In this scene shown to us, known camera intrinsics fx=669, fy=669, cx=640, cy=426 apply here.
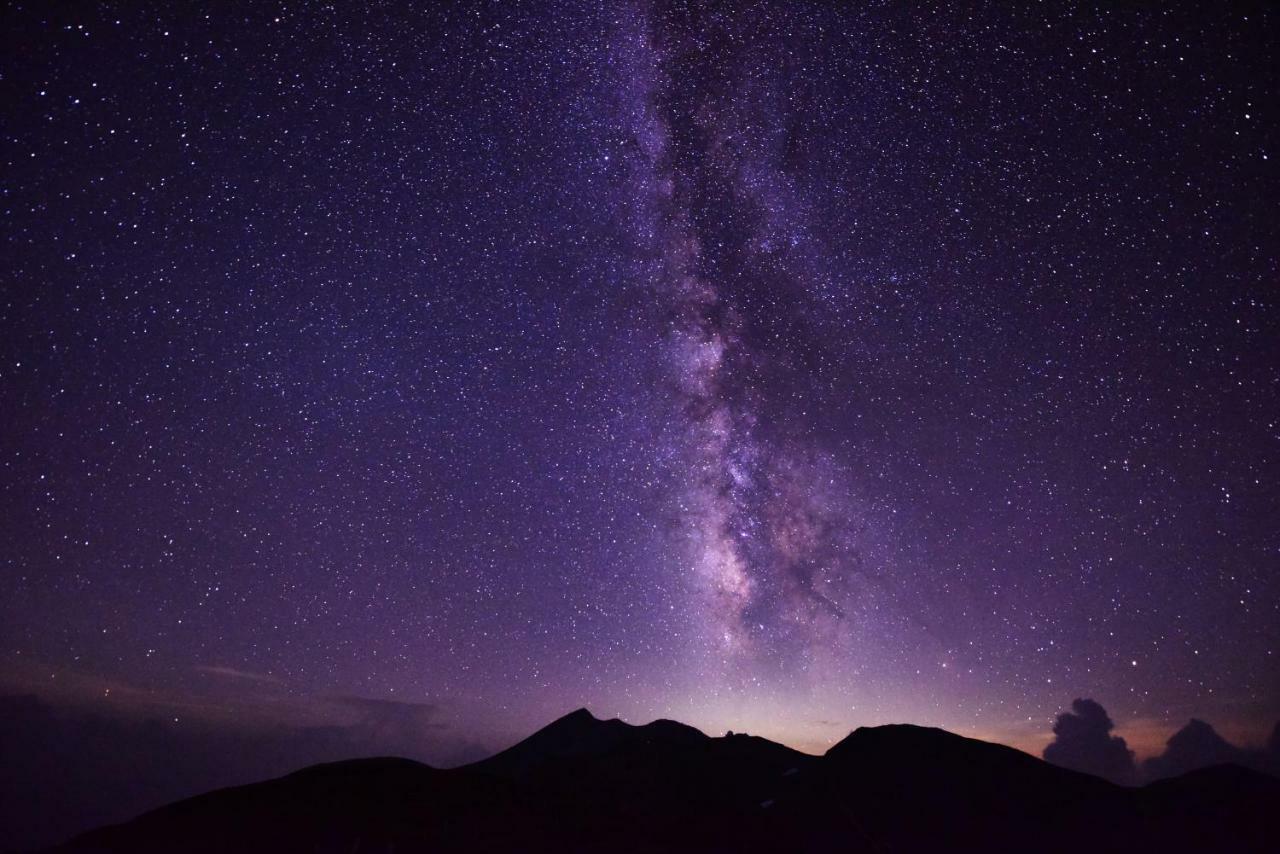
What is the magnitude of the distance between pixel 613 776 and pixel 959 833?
1227cm

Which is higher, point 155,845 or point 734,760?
point 734,760

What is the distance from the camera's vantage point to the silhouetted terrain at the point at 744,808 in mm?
20438

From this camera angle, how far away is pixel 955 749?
26.3 m

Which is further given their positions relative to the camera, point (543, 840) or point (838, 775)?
point (838, 775)

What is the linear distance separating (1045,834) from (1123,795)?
3932mm

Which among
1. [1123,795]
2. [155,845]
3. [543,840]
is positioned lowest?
[155,845]

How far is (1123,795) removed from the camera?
23.5 m

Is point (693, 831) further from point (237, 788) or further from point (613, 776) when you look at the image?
point (237, 788)

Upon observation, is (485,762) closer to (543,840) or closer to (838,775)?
(543,840)

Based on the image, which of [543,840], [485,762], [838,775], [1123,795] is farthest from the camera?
[485,762]

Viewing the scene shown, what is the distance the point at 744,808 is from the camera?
78.6 feet

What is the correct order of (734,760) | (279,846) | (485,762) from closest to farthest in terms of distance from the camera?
(279,846) < (734,760) < (485,762)

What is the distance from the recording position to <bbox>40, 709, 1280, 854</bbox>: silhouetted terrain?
805 inches

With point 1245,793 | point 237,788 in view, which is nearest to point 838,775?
point 1245,793
